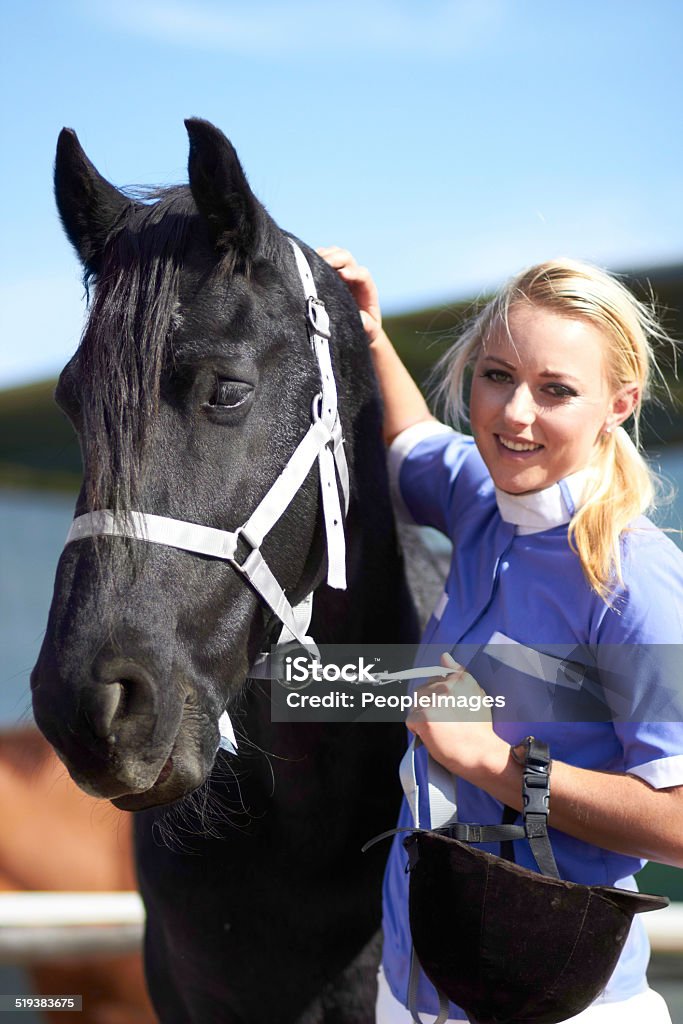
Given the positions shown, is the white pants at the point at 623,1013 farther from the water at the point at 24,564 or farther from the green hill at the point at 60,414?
the water at the point at 24,564

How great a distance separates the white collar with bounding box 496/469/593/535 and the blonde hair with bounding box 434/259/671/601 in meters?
0.02

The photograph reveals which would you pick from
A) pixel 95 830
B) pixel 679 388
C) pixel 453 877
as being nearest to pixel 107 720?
pixel 453 877

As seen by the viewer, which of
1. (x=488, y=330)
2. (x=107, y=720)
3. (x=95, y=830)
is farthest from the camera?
(x=95, y=830)

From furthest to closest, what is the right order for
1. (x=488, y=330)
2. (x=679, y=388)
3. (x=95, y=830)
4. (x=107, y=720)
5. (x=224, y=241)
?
(x=679, y=388), (x=95, y=830), (x=488, y=330), (x=224, y=241), (x=107, y=720)

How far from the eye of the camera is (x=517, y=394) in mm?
1658

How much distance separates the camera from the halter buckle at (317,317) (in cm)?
175

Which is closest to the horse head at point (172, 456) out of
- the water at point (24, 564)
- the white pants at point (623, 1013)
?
the white pants at point (623, 1013)

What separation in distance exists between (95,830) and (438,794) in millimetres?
3308

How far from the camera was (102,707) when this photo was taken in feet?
4.12

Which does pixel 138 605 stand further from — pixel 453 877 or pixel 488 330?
pixel 488 330

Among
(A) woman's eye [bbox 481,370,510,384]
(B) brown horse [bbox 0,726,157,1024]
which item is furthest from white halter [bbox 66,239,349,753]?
(B) brown horse [bbox 0,726,157,1024]

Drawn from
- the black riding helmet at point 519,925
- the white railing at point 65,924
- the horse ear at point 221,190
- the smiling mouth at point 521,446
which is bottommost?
the white railing at point 65,924

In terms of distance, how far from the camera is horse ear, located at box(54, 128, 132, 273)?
176 centimetres

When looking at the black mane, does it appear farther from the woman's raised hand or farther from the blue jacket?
the blue jacket
